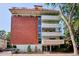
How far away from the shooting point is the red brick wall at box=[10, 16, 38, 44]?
295cm

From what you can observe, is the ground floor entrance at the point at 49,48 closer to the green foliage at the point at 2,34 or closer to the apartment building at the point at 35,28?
the apartment building at the point at 35,28

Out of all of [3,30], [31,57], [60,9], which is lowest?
[31,57]

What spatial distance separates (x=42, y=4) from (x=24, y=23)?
11.0 inches

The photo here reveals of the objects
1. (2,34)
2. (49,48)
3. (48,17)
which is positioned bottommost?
(49,48)

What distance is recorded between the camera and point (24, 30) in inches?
116

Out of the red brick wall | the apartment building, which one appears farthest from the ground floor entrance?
the red brick wall

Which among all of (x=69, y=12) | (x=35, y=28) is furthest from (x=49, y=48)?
(x=69, y=12)

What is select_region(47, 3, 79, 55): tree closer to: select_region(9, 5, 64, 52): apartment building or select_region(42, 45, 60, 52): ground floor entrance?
select_region(9, 5, 64, 52): apartment building

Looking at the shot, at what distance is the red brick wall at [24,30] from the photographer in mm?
2953

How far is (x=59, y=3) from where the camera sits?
2.98 meters

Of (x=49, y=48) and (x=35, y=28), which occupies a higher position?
(x=35, y=28)

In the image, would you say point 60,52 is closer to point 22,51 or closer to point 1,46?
point 22,51

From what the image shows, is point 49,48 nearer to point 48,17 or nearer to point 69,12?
point 48,17

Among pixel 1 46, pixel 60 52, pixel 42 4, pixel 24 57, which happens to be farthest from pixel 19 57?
pixel 42 4
